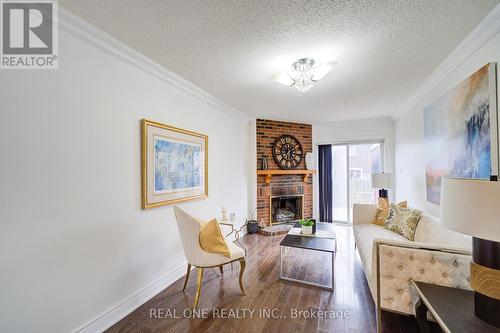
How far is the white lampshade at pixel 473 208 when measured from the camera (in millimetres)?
908

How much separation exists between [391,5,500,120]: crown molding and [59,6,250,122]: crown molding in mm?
2807

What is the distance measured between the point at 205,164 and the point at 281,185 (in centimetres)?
234

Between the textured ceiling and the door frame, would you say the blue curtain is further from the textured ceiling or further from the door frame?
the textured ceiling

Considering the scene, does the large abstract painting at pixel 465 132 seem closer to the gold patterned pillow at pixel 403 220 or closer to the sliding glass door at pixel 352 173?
the gold patterned pillow at pixel 403 220

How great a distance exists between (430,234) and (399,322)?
95 centimetres

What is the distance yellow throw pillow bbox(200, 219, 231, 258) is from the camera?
208cm

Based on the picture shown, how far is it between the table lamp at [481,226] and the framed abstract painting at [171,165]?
7.82ft

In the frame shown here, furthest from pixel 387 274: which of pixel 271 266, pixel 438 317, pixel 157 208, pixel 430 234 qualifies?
pixel 157 208

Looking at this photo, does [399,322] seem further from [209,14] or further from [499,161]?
[209,14]

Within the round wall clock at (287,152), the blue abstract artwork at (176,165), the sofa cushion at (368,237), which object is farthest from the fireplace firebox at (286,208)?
the blue abstract artwork at (176,165)

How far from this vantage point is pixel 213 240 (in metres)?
2.09

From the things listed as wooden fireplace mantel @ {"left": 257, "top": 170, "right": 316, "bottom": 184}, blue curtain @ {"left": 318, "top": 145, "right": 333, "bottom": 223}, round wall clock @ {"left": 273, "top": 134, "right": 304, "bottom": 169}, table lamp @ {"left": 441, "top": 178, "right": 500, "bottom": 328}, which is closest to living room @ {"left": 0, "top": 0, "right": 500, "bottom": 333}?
table lamp @ {"left": 441, "top": 178, "right": 500, "bottom": 328}

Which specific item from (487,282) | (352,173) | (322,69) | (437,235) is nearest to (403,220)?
(437,235)

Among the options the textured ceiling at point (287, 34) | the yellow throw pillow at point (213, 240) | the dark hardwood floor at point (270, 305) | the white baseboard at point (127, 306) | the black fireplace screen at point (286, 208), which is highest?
the textured ceiling at point (287, 34)
